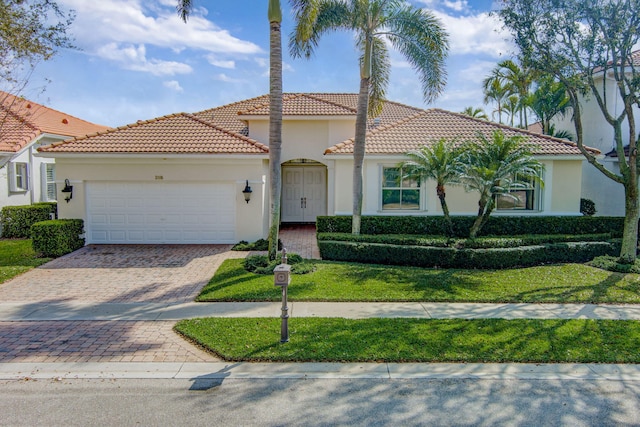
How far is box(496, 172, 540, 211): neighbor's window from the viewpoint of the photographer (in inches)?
667

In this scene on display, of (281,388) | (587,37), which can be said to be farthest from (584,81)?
(281,388)

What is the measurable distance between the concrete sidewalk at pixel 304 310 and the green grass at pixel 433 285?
1.01 ft

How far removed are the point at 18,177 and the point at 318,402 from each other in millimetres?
18986

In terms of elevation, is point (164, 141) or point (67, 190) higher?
point (164, 141)

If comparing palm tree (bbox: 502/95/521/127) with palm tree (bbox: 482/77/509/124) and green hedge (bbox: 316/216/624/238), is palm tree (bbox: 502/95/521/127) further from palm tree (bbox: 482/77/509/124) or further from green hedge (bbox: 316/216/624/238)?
green hedge (bbox: 316/216/624/238)

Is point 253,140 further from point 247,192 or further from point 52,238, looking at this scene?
point 52,238

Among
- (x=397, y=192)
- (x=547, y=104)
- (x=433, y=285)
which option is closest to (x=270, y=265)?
(x=433, y=285)

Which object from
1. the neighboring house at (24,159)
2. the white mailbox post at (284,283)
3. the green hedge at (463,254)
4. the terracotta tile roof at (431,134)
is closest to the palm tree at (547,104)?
the terracotta tile roof at (431,134)

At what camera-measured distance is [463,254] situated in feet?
41.3

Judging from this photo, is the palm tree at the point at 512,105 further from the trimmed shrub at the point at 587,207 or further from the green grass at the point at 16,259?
the green grass at the point at 16,259

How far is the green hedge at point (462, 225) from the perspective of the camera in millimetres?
15344

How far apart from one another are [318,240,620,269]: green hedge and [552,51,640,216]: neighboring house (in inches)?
245

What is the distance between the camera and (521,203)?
17109 mm

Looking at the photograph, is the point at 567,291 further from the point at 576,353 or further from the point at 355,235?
the point at 355,235
